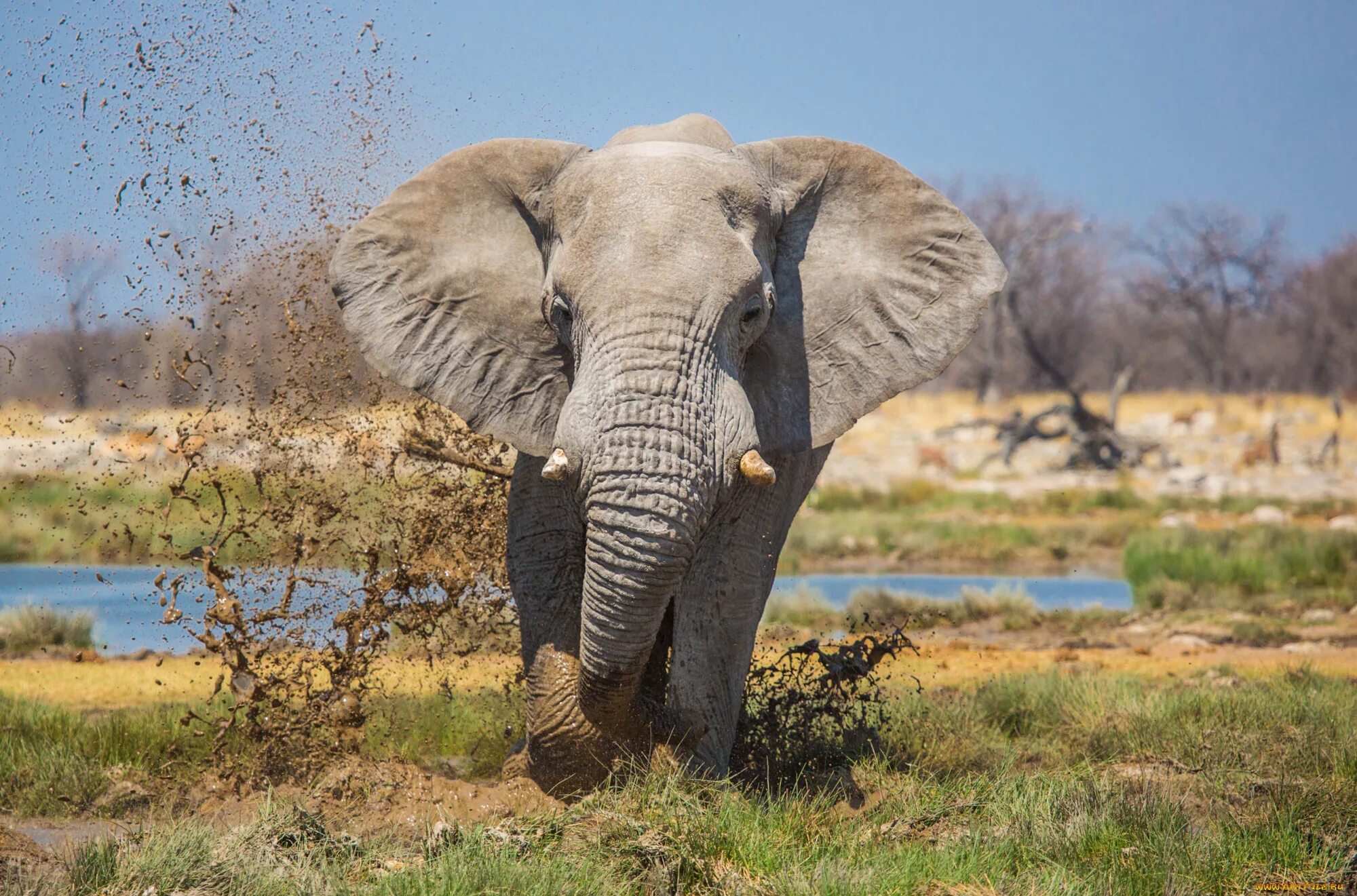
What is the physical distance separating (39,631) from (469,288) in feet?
23.2

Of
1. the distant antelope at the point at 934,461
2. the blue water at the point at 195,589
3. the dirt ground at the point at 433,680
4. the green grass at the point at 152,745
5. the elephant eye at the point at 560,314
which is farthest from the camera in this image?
the distant antelope at the point at 934,461

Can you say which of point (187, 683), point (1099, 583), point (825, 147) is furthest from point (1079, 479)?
point (825, 147)

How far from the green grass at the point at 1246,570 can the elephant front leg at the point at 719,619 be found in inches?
346

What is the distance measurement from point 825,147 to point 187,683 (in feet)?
19.7

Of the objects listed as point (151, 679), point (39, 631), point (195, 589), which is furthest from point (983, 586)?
point (39, 631)

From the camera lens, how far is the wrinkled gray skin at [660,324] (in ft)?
15.0

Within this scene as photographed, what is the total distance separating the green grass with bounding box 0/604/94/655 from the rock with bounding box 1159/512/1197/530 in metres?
12.3

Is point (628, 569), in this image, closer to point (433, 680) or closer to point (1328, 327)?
point (433, 680)

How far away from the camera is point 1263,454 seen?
92.6 ft

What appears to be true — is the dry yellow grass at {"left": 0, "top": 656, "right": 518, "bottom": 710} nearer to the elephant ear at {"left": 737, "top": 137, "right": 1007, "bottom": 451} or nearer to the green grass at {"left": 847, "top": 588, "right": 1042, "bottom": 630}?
the elephant ear at {"left": 737, "top": 137, "right": 1007, "bottom": 451}

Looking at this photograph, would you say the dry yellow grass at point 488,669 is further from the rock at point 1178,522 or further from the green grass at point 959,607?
the rock at point 1178,522

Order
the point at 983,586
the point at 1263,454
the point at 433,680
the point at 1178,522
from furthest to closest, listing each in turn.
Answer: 1. the point at 1263,454
2. the point at 1178,522
3. the point at 983,586
4. the point at 433,680

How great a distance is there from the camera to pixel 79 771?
6.10 metres

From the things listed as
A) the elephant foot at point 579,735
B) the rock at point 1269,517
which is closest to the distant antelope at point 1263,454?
the rock at point 1269,517
